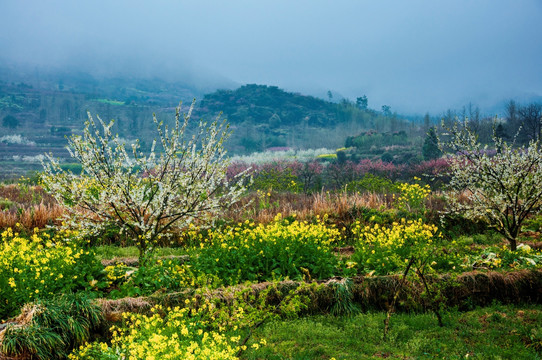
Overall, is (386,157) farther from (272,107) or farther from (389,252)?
(272,107)

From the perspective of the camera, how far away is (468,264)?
6.33 meters

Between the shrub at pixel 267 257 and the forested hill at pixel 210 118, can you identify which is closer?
the shrub at pixel 267 257

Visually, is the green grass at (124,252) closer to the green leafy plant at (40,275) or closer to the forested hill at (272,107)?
the green leafy plant at (40,275)

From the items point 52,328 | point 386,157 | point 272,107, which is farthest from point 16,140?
point 52,328

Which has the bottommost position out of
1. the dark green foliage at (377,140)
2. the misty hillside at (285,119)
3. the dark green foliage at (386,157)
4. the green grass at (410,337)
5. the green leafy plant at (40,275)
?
the green grass at (410,337)

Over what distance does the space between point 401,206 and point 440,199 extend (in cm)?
268

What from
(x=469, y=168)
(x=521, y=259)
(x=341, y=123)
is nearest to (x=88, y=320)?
(x=521, y=259)

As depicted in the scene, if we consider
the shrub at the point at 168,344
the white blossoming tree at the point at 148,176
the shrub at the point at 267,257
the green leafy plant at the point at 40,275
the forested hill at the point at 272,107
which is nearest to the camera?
the shrub at the point at 168,344

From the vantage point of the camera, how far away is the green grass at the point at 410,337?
401 cm

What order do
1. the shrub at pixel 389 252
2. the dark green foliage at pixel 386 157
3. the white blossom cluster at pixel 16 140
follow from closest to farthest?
the shrub at pixel 389 252, the dark green foliage at pixel 386 157, the white blossom cluster at pixel 16 140

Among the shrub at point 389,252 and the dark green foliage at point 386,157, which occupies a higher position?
the dark green foliage at point 386,157

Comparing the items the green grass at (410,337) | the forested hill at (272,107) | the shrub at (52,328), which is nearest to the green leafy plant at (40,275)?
the shrub at (52,328)

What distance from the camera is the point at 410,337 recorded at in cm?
449

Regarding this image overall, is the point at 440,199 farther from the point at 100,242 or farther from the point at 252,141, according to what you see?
the point at 252,141
